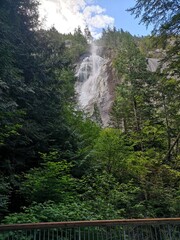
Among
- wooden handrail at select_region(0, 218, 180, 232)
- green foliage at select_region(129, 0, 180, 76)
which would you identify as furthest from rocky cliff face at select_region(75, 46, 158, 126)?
wooden handrail at select_region(0, 218, 180, 232)

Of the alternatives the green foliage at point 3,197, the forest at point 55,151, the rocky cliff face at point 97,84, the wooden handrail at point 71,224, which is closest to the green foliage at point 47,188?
the forest at point 55,151

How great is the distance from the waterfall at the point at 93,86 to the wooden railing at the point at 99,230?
31.9 metres

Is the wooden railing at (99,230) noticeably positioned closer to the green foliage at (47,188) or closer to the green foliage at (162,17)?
the green foliage at (47,188)

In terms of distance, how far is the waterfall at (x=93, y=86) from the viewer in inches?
1534

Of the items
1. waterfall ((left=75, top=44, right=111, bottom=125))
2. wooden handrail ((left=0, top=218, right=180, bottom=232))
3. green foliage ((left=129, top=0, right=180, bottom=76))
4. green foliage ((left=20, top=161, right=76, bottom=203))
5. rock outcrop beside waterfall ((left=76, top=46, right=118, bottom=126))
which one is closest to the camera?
wooden handrail ((left=0, top=218, right=180, bottom=232))

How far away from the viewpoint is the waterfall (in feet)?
128

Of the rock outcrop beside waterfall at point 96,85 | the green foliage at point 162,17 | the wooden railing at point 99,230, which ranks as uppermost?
the rock outcrop beside waterfall at point 96,85

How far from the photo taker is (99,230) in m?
3.99

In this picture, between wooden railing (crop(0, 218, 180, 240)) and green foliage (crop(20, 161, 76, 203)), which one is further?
green foliage (crop(20, 161, 76, 203))

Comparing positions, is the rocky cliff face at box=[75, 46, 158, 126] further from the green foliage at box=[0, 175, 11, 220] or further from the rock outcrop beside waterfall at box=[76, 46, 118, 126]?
the green foliage at box=[0, 175, 11, 220]

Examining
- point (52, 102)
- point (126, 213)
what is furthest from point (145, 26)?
point (126, 213)

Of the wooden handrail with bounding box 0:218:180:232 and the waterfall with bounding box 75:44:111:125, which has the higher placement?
the waterfall with bounding box 75:44:111:125

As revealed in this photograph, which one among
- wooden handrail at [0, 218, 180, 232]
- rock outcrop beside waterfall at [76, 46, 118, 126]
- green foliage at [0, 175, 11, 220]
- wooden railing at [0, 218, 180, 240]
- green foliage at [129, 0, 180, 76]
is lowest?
wooden railing at [0, 218, 180, 240]

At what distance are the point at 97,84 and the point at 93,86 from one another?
2.90 feet
